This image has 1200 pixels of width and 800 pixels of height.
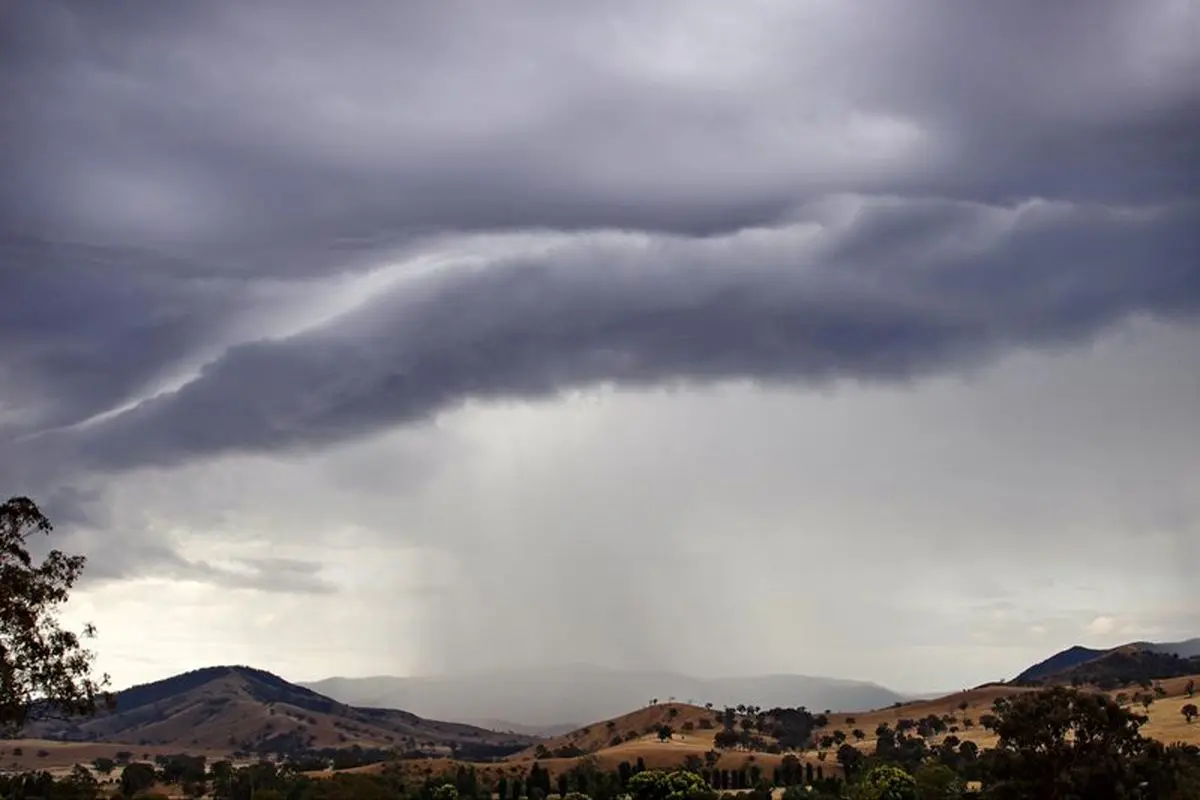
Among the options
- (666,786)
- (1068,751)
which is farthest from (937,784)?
(1068,751)

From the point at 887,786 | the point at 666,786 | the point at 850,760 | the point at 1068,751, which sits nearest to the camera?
the point at 1068,751

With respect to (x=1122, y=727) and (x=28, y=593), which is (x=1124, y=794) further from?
(x=28, y=593)

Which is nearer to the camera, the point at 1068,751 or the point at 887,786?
the point at 1068,751

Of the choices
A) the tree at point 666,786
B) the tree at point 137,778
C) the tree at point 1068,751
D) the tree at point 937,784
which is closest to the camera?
the tree at point 1068,751

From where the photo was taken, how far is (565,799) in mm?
140500

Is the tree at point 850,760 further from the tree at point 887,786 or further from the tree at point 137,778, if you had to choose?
the tree at point 137,778

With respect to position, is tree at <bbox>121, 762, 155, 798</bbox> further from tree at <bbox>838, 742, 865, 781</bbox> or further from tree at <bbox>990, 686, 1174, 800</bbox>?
tree at <bbox>990, 686, 1174, 800</bbox>

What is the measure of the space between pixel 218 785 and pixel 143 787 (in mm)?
23001

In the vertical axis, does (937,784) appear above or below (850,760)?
above

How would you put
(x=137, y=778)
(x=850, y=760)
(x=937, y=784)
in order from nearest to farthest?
(x=937, y=784)
(x=850, y=760)
(x=137, y=778)

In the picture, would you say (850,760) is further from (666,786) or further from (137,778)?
(137,778)

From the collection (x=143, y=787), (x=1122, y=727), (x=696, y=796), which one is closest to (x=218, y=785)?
(x=143, y=787)

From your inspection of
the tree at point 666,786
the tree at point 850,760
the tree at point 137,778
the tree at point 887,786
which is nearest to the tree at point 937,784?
the tree at point 887,786

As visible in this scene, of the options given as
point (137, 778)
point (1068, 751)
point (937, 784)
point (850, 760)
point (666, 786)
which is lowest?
point (850, 760)
